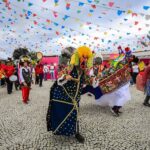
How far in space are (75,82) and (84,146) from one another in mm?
1052

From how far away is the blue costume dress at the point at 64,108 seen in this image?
402 cm

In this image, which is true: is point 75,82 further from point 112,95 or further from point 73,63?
point 112,95

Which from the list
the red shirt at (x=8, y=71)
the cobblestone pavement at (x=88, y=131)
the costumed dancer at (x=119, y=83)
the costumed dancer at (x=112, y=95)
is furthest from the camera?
the red shirt at (x=8, y=71)

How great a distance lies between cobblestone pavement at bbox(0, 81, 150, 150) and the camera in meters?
3.94

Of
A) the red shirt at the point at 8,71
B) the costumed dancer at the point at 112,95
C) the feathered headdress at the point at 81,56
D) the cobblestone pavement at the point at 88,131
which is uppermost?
the feathered headdress at the point at 81,56

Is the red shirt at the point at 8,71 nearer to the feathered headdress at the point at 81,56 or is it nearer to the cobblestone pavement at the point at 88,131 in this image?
the cobblestone pavement at the point at 88,131

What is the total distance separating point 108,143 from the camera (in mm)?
4023

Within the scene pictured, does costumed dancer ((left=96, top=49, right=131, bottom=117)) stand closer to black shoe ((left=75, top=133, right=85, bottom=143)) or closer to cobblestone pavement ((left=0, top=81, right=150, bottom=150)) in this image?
cobblestone pavement ((left=0, top=81, right=150, bottom=150))

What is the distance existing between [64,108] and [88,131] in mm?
918

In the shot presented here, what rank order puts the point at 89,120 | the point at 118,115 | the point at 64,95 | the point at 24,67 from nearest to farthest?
the point at 64,95, the point at 89,120, the point at 118,115, the point at 24,67

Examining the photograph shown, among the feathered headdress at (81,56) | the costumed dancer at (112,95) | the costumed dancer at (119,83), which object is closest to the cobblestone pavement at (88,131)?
the costumed dancer at (112,95)

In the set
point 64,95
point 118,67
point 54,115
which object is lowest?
point 54,115

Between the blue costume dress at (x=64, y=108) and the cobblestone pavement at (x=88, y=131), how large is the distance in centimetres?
→ 26

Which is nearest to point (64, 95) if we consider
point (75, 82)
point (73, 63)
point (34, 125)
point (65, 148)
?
point (75, 82)
